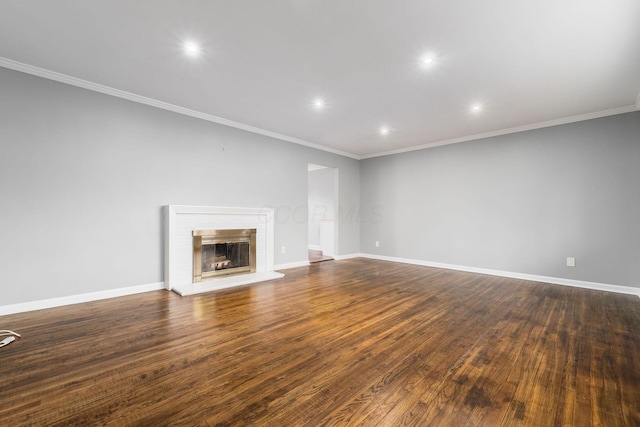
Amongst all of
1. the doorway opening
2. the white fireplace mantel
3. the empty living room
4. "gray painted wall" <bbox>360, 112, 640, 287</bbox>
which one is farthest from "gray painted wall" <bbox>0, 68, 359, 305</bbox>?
"gray painted wall" <bbox>360, 112, 640, 287</bbox>

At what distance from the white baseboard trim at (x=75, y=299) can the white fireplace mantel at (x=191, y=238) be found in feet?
0.87

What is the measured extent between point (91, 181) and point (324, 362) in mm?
3400

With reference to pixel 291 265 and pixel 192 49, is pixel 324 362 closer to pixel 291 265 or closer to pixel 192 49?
pixel 192 49

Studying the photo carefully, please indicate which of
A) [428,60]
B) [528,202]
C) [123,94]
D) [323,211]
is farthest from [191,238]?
[528,202]

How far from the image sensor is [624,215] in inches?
149

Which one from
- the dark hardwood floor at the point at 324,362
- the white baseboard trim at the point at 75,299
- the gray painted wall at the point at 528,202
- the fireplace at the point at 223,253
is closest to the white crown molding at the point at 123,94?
the fireplace at the point at 223,253

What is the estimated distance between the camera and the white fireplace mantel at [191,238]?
3742 millimetres

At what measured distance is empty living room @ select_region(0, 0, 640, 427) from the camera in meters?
1.65

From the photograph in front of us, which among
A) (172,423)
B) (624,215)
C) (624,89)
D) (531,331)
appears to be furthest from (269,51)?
(624,215)

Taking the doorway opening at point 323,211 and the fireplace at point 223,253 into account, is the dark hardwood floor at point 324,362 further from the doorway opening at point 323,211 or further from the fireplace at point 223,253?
the doorway opening at point 323,211

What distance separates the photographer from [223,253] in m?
4.45

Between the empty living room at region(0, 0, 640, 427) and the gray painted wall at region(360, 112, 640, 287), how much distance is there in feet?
0.11

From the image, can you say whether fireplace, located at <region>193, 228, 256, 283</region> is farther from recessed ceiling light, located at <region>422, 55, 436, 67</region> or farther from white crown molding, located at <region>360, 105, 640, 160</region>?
white crown molding, located at <region>360, 105, 640, 160</region>

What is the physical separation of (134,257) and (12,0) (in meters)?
2.66
